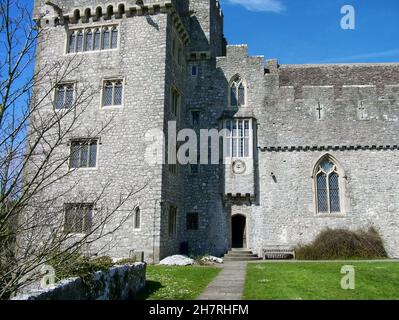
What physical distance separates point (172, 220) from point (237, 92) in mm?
7960

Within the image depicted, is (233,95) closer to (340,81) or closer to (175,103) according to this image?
(175,103)

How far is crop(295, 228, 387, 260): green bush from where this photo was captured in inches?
723

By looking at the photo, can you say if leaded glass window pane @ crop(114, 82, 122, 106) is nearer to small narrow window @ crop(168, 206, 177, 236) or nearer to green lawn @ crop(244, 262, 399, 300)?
small narrow window @ crop(168, 206, 177, 236)

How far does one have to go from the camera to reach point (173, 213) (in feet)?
60.2

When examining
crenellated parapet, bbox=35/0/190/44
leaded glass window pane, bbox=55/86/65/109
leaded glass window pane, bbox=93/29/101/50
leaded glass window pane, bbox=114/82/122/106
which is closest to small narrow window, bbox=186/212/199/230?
leaded glass window pane, bbox=114/82/122/106

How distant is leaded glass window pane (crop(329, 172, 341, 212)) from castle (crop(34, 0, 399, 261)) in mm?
52

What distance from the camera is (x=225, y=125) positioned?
823 inches

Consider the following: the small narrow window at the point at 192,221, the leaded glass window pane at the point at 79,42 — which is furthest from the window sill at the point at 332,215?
the leaded glass window pane at the point at 79,42

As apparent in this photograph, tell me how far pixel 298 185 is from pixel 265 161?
6.84 feet

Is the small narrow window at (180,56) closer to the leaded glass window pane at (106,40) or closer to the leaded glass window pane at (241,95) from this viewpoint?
the leaded glass window pane at (241,95)

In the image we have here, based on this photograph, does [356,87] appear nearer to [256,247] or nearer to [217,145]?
[217,145]

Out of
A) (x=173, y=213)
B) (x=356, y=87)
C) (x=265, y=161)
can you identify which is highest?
(x=356, y=87)

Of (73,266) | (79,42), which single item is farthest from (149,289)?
(79,42)
